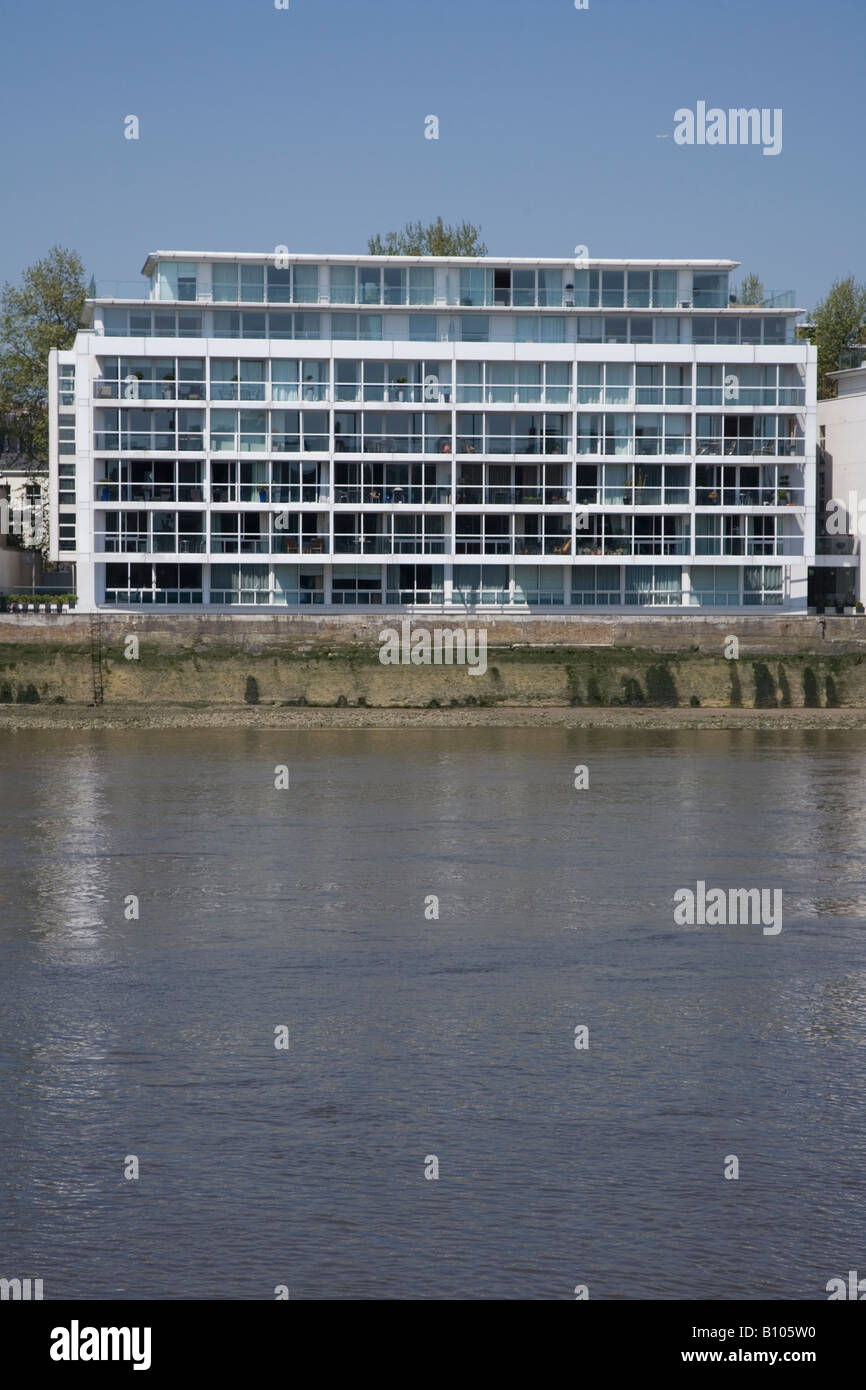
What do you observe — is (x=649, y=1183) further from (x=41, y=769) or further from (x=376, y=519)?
(x=376, y=519)

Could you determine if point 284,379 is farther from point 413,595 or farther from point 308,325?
point 413,595

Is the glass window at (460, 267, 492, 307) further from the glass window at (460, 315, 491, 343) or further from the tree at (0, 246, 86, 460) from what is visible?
the tree at (0, 246, 86, 460)

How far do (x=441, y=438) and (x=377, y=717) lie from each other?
17692mm

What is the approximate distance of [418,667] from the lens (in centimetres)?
6178

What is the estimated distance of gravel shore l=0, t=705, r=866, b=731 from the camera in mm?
59906

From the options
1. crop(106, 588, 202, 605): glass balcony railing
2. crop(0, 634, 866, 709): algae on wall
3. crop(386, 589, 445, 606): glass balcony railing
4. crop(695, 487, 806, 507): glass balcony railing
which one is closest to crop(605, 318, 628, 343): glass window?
crop(695, 487, 806, 507): glass balcony railing

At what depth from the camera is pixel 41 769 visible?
47375mm

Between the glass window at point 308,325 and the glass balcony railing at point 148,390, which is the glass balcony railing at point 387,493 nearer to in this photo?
the glass window at point 308,325

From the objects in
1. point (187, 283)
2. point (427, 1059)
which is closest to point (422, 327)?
point (187, 283)

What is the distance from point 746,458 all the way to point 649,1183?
61830 mm

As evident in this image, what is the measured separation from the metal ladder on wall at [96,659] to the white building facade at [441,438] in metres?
10.3

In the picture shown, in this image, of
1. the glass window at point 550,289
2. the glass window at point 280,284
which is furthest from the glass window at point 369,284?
the glass window at point 550,289

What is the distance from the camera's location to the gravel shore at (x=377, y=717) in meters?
59.9
